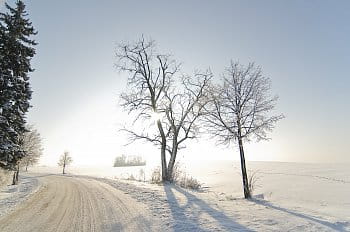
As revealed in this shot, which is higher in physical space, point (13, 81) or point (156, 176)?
point (13, 81)

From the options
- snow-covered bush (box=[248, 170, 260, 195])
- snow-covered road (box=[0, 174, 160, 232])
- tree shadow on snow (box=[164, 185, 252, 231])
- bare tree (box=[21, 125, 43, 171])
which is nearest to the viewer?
snow-covered road (box=[0, 174, 160, 232])

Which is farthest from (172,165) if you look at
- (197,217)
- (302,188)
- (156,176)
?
(197,217)

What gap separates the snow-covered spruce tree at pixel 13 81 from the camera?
1617 cm

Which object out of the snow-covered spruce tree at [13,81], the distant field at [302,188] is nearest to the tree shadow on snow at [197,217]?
the distant field at [302,188]

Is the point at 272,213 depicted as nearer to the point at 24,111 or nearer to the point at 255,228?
the point at 255,228

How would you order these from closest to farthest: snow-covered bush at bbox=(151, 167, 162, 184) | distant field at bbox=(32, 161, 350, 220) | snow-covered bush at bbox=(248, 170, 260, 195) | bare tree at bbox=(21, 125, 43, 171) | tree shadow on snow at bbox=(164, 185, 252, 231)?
1. tree shadow on snow at bbox=(164, 185, 252, 231)
2. distant field at bbox=(32, 161, 350, 220)
3. snow-covered bush at bbox=(248, 170, 260, 195)
4. snow-covered bush at bbox=(151, 167, 162, 184)
5. bare tree at bbox=(21, 125, 43, 171)

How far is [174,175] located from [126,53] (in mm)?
12446

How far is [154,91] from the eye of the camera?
87.2ft

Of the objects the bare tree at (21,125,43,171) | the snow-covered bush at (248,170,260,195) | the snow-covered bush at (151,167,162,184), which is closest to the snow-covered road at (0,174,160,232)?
the snow-covered bush at (248,170,260,195)

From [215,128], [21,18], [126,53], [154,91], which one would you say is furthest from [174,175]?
[21,18]

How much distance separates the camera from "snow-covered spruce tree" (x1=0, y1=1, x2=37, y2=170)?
53.1 feet

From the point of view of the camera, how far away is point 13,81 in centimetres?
1669

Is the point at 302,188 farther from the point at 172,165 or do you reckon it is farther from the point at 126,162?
the point at 126,162

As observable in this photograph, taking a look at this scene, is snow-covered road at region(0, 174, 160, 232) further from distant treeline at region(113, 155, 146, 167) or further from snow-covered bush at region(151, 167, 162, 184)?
distant treeline at region(113, 155, 146, 167)
